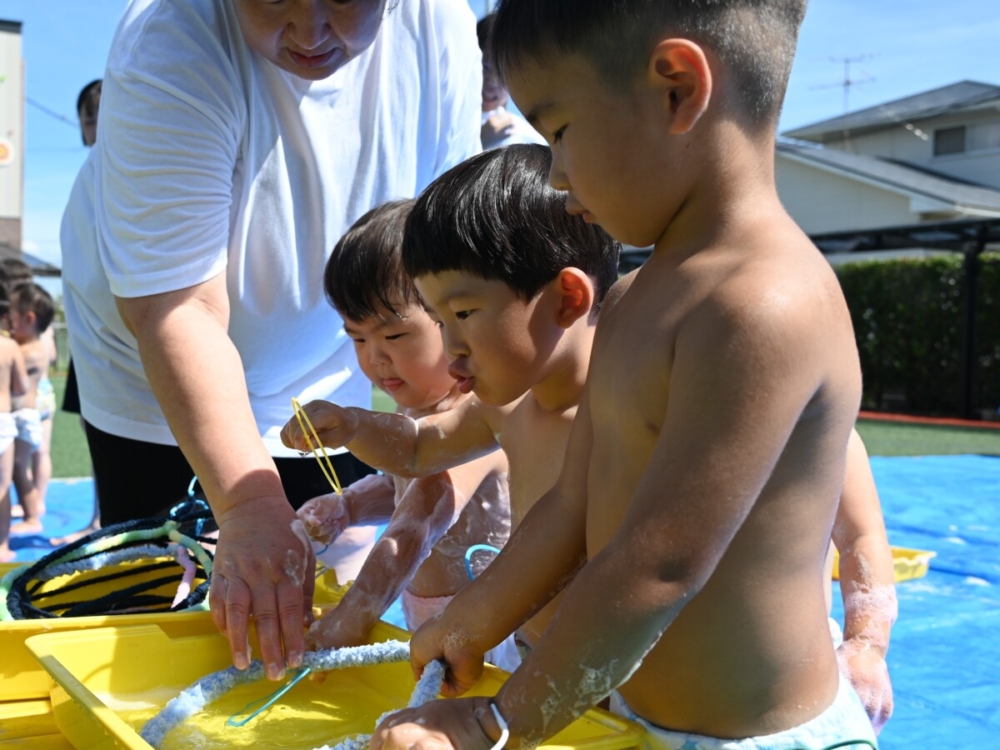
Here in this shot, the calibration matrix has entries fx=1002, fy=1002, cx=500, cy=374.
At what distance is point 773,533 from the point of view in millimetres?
1079

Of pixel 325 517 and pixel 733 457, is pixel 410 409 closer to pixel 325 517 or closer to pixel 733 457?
pixel 325 517

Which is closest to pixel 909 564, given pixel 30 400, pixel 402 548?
pixel 402 548

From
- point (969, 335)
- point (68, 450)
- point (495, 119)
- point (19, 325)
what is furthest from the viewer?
point (969, 335)

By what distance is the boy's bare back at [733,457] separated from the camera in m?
0.96

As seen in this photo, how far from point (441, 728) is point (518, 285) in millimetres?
822

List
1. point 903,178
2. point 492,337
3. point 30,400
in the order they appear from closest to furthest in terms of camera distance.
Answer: point 492,337
point 30,400
point 903,178

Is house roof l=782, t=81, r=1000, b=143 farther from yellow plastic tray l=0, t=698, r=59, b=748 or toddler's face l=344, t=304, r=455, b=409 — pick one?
yellow plastic tray l=0, t=698, r=59, b=748

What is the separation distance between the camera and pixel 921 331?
15.8m

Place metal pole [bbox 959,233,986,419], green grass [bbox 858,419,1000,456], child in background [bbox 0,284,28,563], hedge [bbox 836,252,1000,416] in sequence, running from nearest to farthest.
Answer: child in background [bbox 0,284,28,563] < green grass [bbox 858,419,1000,456] < metal pole [bbox 959,233,986,419] < hedge [bbox 836,252,1000,416]

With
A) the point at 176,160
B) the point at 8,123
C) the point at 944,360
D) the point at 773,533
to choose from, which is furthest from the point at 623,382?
the point at 8,123

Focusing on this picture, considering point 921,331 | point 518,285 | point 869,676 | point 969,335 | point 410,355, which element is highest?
point 518,285

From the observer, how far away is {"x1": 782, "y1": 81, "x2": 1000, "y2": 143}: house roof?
22.7 meters

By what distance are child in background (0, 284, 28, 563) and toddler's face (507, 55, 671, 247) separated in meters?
5.20

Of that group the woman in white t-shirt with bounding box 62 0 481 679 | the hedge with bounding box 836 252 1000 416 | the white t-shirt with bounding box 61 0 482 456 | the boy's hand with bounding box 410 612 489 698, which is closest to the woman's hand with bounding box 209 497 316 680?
the woman in white t-shirt with bounding box 62 0 481 679
